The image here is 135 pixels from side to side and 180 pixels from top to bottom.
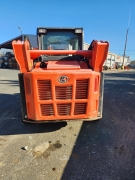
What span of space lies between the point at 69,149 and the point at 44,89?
4.01 ft

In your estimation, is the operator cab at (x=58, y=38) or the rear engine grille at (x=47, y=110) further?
the operator cab at (x=58, y=38)

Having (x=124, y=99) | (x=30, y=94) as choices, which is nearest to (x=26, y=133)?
(x=30, y=94)

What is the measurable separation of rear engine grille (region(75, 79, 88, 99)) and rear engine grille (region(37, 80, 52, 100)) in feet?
1.64

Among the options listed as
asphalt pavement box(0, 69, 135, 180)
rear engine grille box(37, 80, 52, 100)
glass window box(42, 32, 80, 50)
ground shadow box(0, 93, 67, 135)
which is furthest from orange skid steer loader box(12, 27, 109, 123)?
glass window box(42, 32, 80, 50)

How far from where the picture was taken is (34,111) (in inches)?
114

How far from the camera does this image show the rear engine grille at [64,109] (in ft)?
9.50

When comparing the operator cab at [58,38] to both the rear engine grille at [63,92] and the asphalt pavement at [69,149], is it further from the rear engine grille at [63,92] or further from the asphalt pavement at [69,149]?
the asphalt pavement at [69,149]

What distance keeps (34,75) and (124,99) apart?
4.38 m

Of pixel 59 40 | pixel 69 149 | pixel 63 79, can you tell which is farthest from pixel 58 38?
pixel 69 149

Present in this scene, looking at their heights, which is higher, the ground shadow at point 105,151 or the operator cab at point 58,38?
the operator cab at point 58,38

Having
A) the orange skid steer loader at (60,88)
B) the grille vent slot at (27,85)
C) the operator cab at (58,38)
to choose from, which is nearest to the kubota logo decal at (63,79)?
the orange skid steer loader at (60,88)

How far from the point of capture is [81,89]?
111 inches

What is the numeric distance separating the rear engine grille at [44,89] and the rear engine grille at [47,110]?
0.15 m

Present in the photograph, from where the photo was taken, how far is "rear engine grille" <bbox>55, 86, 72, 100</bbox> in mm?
2755
